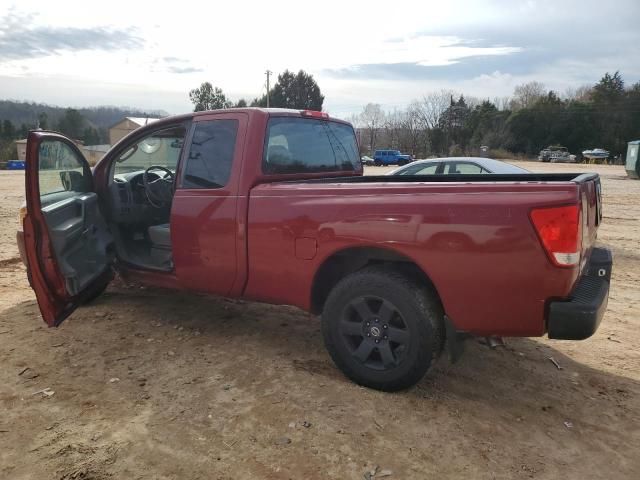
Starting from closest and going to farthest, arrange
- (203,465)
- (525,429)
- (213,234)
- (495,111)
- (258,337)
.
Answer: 1. (203,465)
2. (525,429)
3. (213,234)
4. (258,337)
5. (495,111)

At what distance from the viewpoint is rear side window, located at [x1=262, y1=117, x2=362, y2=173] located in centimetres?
402

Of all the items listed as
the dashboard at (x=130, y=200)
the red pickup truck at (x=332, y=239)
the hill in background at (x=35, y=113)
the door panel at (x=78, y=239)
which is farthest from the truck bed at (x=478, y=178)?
the hill in background at (x=35, y=113)

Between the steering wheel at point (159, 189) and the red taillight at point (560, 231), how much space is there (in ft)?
12.3

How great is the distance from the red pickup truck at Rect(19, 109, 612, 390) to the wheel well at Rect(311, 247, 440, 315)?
0.01 metres

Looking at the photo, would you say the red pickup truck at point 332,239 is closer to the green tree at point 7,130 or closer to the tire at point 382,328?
the tire at point 382,328

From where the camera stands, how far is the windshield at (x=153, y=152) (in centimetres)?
481

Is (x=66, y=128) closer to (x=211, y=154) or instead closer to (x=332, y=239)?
(x=211, y=154)

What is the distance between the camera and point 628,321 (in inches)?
191

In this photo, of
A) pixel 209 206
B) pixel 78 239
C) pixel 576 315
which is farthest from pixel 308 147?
pixel 576 315

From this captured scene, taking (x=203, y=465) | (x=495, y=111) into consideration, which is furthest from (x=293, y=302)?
(x=495, y=111)

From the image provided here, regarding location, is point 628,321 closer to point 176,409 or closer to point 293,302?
point 293,302

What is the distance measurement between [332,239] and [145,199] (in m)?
2.76

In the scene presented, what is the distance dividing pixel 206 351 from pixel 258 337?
0.48 m

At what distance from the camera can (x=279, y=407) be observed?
3.21 m
